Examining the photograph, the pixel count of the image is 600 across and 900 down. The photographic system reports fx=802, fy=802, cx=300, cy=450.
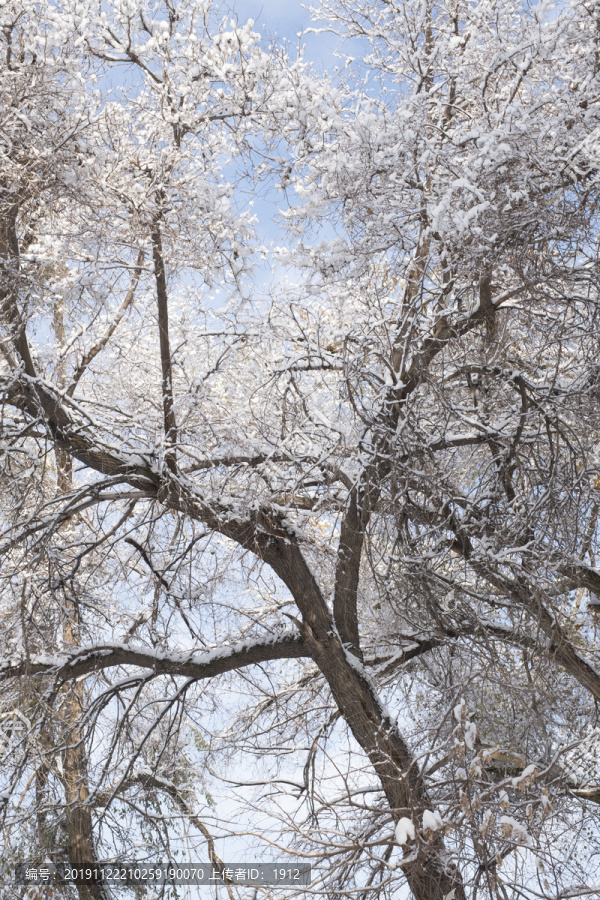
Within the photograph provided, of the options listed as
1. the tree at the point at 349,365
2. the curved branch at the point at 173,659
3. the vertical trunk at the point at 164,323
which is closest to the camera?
the tree at the point at 349,365

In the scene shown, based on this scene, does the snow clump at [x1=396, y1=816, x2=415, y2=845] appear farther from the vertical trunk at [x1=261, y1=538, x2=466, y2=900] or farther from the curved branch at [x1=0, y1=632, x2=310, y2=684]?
the curved branch at [x1=0, y1=632, x2=310, y2=684]

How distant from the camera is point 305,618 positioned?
6855mm

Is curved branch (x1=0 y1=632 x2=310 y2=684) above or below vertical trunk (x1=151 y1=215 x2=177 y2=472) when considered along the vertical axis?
below

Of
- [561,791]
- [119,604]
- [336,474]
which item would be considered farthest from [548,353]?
[119,604]

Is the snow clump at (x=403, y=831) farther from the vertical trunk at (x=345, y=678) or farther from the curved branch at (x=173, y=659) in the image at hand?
the curved branch at (x=173, y=659)

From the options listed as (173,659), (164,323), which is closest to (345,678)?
(173,659)

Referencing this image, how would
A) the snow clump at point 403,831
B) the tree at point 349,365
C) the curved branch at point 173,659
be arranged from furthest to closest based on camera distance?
the curved branch at point 173,659 → the tree at point 349,365 → the snow clump at point 403,831

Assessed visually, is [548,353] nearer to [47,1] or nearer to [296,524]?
[296,524]

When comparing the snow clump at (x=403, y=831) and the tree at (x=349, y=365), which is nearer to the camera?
the snow clump at (x=403, y=831)

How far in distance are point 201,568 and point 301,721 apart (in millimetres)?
2689

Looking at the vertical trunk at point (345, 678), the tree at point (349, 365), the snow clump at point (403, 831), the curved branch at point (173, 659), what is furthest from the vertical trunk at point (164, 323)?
the snow clump at point (403, 831)

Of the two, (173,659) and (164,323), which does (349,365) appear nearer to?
(164,323)

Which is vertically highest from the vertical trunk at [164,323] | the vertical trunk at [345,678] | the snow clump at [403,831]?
the vertical trunk at [164,323]

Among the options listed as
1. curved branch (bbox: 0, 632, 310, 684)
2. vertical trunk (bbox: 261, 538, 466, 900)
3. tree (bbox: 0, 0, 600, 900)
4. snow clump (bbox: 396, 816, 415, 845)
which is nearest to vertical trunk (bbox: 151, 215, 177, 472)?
tree (bbox: 0, 0, 600, 900)
